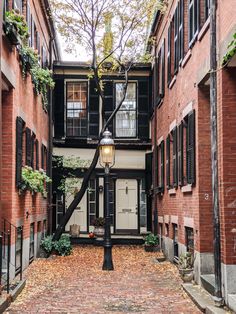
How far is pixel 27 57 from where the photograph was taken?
1330 centimetres

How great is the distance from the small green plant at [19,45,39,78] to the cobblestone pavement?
4956 mm

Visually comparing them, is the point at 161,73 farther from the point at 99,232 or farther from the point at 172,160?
the point at 99,232

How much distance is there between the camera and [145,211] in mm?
24562

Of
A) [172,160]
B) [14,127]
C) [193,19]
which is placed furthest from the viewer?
[172,160]

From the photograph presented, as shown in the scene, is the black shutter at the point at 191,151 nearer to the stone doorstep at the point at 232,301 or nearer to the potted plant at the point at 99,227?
the stone doorstep at the point at 232,301

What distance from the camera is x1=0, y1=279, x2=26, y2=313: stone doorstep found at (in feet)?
28.1

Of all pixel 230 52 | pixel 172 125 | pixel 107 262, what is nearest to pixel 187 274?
pixel 107 262

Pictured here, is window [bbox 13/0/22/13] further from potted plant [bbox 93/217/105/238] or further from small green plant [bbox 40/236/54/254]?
potted plant [bbox 93/217/105/238]

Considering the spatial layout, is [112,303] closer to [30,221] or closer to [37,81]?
[30,221]

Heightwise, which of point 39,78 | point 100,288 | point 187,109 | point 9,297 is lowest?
point 100,288

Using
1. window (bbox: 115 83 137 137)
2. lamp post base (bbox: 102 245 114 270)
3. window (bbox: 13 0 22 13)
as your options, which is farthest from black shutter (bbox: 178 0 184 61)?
window (bbox: 115 83 137 137)

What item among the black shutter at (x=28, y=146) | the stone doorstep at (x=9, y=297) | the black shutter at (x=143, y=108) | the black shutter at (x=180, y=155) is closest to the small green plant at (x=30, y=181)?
the black shutter at (x=28, y=146)

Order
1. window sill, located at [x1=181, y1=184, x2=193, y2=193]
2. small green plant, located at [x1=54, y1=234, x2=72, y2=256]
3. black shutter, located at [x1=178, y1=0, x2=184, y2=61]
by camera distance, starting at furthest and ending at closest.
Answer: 1. small green plant, located at [x1=54, y1=234, x2=72, y2=256]
2. black shutter, located at [x1=178, y1=0, x2=184, y2=61]
3. window sill, located at [x1=181, y1=184, x2=193, y2=193]

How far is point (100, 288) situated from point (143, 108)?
1373 cm
